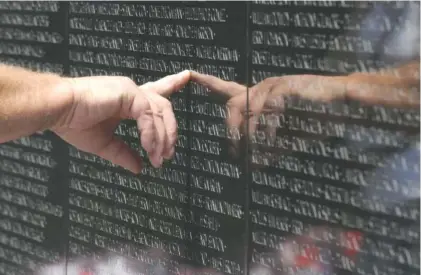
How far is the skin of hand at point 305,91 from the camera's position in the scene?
0.99 meters

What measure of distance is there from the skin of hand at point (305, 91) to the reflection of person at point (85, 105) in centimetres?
8

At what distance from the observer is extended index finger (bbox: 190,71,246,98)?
1207mm

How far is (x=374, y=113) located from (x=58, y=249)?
30.1 inches

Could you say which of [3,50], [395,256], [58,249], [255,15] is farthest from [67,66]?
[395,256]

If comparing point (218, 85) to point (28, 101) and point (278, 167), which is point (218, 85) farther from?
point (28, 101)

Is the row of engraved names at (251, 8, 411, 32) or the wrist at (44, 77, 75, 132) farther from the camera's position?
the wrist at (44, 77, 75, 132)

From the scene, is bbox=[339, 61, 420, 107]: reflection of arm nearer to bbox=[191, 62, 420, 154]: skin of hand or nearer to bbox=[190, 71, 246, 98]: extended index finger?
bbox=[191, 62, 420, 154]: skin of hand

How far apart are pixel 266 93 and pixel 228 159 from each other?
12 centimetres

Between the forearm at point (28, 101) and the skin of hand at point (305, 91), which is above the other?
the forearm at point (28, 101)

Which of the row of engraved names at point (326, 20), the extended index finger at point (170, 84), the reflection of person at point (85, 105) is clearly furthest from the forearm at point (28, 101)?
the row of engraved names at point (326, 20)

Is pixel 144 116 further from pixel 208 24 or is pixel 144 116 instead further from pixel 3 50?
pixel 3 50

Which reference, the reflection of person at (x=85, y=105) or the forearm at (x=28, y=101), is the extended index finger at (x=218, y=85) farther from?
the forearm at (x=28, y=101)

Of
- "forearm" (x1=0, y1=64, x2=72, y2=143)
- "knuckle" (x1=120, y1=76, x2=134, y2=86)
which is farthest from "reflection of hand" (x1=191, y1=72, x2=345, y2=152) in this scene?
"forearm" (x1=0, y1=64, x2=72, y2=143)

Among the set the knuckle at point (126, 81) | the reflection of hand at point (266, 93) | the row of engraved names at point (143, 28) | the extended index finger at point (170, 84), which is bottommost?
the reflection of hand at point (266, 93)
